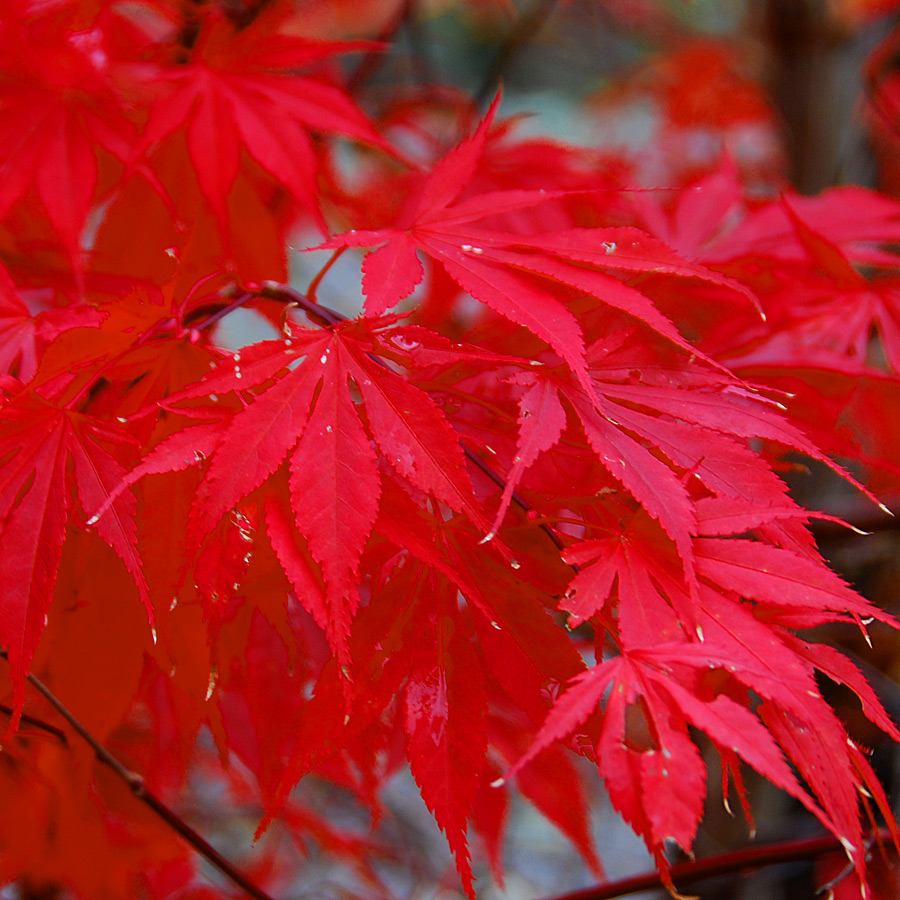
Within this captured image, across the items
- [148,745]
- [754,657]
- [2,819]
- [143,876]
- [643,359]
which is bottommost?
[143,876]

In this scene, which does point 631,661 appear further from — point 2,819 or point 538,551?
point 2,819

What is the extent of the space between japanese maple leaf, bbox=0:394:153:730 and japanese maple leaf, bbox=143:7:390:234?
253mm

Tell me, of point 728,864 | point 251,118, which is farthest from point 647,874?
point 251,118

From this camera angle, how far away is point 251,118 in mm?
701

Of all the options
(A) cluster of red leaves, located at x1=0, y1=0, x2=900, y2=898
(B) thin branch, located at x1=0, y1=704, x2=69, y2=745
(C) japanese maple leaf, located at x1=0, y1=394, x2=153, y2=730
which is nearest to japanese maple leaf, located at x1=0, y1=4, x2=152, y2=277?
(A) cluster of red leaves, located at x1=0, y1=0, x2=900, y2=898

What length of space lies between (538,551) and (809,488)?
98cm

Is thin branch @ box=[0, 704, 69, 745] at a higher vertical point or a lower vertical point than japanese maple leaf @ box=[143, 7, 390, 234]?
lower

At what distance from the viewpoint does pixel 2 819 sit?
78 centimetres

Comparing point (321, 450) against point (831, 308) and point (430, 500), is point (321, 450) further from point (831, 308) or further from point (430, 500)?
point (831, 308)

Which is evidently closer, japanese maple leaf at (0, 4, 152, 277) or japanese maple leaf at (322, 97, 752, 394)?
japanese maple leaf at (322, 97, 752, 394)

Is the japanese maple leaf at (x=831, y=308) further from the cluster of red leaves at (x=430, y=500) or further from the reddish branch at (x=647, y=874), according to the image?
the reddish branch at (x=647, y=874)

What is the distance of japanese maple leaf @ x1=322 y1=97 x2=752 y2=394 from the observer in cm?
45

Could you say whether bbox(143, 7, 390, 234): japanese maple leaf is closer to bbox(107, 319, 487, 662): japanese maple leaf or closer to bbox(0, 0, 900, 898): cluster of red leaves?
bbox(0, 0, 900, 898): cluster of red leaves

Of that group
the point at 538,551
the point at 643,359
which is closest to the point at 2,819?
the point at 538,551
